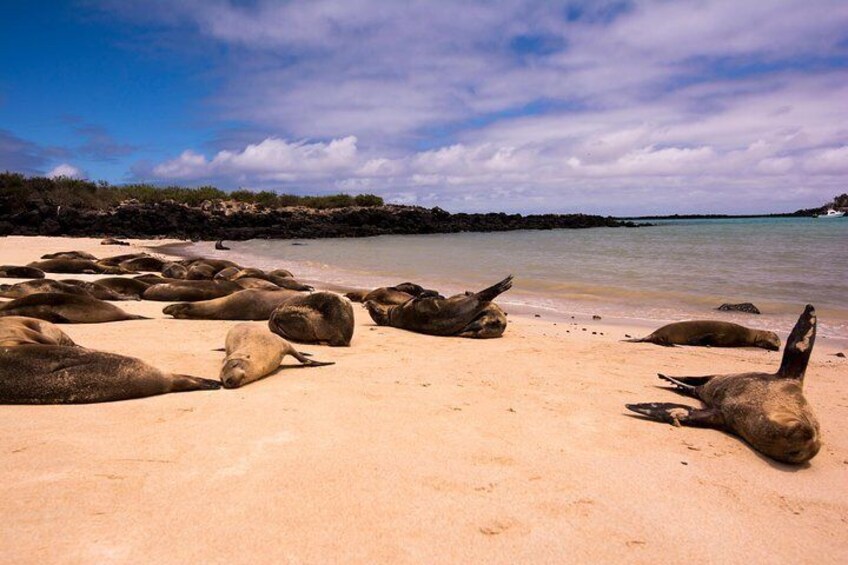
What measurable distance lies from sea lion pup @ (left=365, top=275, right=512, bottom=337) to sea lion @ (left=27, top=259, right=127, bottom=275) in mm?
8965

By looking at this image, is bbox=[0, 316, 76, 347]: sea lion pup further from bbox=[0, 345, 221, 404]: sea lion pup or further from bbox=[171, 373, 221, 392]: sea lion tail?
bbox=[171, 373, 221, 392]: sea lion tail

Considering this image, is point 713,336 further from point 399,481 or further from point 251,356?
point 399,481

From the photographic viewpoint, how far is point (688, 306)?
1137 cm

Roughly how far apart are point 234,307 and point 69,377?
4386 mm

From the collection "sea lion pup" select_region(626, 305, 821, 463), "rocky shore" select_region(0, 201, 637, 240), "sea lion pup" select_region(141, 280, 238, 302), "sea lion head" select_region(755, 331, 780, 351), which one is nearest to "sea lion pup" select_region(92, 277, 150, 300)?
"sea lion pup" select_region(141, 280, 238, 302)

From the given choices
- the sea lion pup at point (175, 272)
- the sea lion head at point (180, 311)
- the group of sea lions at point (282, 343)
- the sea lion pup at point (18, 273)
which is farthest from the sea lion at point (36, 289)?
the sea lion pup at point (175, 272)

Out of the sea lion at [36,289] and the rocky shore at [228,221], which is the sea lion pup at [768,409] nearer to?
the sea lion at [36,289]

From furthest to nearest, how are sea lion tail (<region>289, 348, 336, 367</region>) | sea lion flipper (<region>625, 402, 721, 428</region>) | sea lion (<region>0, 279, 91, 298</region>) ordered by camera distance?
sea lion (<region>0, 279, 91, 298</region>) → sea lion tail (<region>289, 348, 336, 367</region>) → sea lion flipper (<region>625, 402, 721, 428</region>)

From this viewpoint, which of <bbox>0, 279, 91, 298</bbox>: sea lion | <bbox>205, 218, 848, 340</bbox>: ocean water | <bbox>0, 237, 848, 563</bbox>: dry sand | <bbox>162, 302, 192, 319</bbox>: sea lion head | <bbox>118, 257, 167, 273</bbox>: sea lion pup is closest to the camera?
<bbox>0, 237, 848, 563</bbox>: dry sand

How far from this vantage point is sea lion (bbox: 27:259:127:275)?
1342 centimetres

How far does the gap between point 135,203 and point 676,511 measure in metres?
44.6

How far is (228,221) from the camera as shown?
3988 centimetres

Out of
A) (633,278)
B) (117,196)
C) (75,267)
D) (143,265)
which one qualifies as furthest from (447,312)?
(117,196)

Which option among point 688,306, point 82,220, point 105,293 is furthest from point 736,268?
point 82,220
